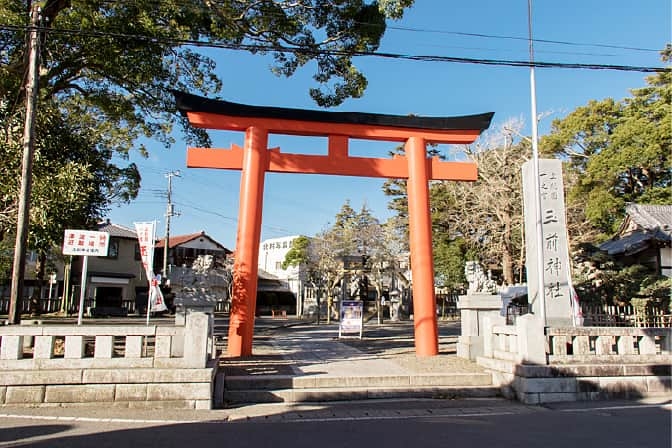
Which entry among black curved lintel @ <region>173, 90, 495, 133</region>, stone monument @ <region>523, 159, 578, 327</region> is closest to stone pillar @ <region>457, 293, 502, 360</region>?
stone monument @ <region>523, 159, 578, 327</region>

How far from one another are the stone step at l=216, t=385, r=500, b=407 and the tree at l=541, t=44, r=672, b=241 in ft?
61.6

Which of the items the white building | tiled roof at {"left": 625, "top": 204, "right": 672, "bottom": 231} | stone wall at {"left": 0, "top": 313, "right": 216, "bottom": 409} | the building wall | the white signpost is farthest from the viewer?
the white building

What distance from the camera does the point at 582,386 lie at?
7742mm

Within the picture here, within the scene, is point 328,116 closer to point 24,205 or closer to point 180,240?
point 24,205

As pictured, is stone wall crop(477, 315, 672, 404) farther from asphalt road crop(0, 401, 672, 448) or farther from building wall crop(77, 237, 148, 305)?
building wall crop(77, 237, 148, 305)

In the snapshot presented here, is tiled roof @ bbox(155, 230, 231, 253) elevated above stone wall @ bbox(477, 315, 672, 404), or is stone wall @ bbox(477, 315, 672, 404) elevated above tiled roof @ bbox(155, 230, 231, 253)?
tiled roof @ bbox(155, 230, 231, 253)

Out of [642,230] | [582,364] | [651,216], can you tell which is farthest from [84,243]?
[651,216]

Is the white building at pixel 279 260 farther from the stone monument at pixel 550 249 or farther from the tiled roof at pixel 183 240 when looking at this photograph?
the stone monument at pixel 550 249

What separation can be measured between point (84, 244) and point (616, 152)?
76.5 ft

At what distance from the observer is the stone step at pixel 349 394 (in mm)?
7344

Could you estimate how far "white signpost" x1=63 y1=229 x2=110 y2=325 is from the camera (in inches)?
332

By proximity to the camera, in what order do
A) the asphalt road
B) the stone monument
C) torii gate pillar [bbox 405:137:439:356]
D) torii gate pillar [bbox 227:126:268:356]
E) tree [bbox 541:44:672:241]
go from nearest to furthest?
the asphalt road, the stone monument, torii gate pillar [bbox 227:126:268:356], torii gate pillar [bbox 405:137:439:356], tree [bbox 541:44:672:241]

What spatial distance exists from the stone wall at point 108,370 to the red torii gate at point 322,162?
350 cm

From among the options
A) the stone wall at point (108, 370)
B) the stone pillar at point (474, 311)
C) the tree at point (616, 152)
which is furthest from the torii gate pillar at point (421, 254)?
the tree at point (616, 152)
